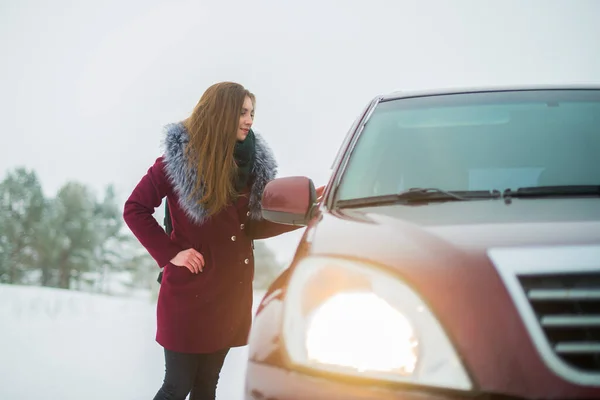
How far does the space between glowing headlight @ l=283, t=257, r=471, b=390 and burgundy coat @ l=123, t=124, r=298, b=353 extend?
5.79 ft

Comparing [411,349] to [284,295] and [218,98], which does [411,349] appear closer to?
[284,295]

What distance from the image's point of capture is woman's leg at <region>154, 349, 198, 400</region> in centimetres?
311

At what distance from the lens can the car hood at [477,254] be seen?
1.21 metres

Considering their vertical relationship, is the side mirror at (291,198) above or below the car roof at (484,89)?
below

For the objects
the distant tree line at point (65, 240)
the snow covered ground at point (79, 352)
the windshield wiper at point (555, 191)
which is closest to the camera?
the windshield wiper at point (555, 191)

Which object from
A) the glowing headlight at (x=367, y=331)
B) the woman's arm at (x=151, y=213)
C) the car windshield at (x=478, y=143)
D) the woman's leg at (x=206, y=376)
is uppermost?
the car windshield at (x=478, y=143)

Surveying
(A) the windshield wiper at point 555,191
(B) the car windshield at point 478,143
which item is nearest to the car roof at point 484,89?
(B) the car windshield at point 478,143

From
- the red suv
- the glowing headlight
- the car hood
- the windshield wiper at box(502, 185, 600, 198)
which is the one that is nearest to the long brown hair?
the red suv

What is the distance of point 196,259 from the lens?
3080 mm

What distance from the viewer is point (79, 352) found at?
716 centimetres

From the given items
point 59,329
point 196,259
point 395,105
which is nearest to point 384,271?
point 395,105

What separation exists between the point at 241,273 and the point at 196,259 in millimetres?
289

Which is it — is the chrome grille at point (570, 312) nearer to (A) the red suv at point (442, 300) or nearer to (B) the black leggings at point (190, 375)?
(A) the red suv at point (442, 300)

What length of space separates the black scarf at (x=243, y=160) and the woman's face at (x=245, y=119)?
0.04 metres
